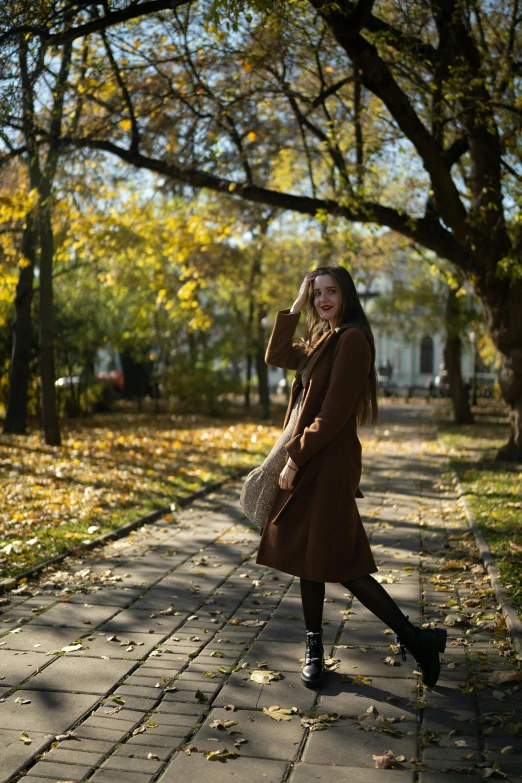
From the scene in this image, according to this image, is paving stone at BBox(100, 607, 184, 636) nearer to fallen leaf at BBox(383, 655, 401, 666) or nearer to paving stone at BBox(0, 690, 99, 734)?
paving stone at BBox(0, 690, 99, 734)

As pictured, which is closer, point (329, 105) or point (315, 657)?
point (315, 657)

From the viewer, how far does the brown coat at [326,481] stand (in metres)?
4.37

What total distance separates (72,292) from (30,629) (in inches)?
806

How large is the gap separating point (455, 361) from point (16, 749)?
75.0 feet

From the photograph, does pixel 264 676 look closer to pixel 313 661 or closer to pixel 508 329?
pixel 313 661

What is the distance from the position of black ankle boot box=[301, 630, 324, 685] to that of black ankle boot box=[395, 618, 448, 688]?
445 mm

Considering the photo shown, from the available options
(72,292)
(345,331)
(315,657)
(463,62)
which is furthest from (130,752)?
(72,292)

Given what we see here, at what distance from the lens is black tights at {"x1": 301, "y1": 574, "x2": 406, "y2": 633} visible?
4.48m

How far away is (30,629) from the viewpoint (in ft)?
18.0

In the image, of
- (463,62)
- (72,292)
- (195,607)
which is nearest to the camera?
(195,607)

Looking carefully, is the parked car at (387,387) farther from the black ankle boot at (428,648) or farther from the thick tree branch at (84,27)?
Answer: the black ankle boot at (428,648)

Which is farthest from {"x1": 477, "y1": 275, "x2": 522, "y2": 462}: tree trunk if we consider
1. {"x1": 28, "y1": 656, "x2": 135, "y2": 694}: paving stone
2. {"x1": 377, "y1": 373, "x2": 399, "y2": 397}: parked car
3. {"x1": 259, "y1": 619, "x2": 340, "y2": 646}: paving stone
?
{"x1": 377, "y1": 373, "x2": 399, "y2": 397}: parked car

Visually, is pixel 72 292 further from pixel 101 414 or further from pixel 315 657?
pixel 315 657

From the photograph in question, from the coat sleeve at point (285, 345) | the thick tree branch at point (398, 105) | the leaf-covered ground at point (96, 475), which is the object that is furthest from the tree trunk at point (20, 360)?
the coat sleeve at point (285, 345)
